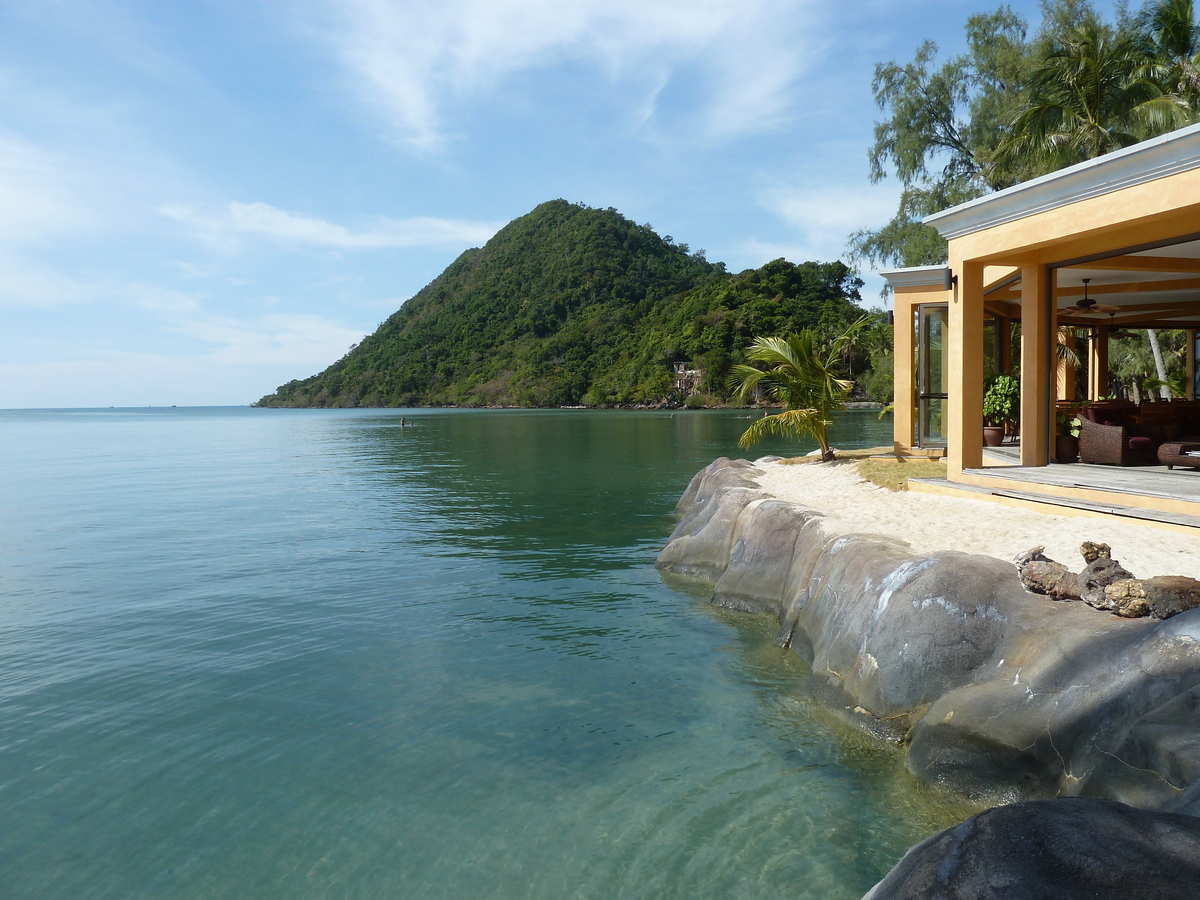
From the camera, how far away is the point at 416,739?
19.3 feet

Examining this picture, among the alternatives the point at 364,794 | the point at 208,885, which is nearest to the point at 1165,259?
the point at 364,794

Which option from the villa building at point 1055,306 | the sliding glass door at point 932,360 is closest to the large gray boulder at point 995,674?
the villa building at point 1055,306

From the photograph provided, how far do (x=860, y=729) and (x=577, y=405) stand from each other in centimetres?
10482

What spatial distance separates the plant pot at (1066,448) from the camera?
37.5ft

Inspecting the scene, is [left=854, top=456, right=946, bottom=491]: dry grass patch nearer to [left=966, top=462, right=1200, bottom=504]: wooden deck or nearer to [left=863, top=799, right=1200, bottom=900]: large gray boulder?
[left=966, top=462, right=1200, bottom=504]: wooden deck

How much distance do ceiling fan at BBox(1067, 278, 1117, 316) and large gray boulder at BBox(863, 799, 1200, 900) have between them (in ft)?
41.4

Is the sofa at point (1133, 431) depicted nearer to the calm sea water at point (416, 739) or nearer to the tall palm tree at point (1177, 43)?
the calm sea water at point (416, 739)

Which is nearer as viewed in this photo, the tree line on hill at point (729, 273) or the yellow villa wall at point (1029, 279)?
the yellow villa wall at point (1029, 279)

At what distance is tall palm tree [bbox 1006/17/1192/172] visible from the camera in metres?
23.7

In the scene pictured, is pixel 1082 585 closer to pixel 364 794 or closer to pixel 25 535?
pixel 364 794

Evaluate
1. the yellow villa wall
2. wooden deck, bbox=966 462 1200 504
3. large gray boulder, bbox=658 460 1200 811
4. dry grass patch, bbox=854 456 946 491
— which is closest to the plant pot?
wooden deck, bbox=966 462 1200 504

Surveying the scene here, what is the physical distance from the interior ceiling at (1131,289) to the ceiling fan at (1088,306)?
0.05 m

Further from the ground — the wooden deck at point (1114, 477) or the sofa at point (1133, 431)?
the sofa at point (1133, 431)

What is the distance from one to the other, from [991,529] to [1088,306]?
27.1ft
